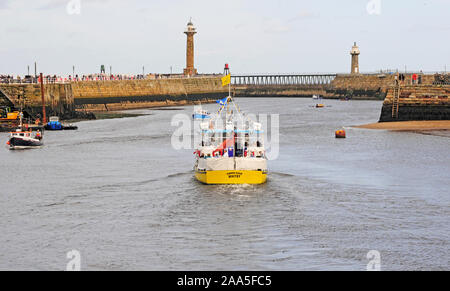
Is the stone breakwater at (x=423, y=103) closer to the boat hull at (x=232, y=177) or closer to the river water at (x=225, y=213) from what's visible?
the river water at (x=225, y=213)

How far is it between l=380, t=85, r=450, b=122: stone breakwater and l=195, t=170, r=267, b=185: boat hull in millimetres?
49791

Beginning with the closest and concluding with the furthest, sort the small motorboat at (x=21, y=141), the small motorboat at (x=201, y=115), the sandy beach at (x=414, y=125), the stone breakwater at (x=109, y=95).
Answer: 1. the small motorboat at (x=21, y=141)
2. the sandy beach at (x=414, y=125)
3. the stone breakwater at (x=109, y=95)
4. the small motorboat at (x=201, y=115)

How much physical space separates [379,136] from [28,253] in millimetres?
53059

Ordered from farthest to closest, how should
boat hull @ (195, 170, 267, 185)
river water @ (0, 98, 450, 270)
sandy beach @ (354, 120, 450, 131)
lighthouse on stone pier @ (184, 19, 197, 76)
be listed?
lighthouse on stone pier @ (184, 19, 197, 76) < sandy beach @ (354, 120, 450, 131) < boat hull @ (195, 170, 267, 185) < river water @ (0, 98, 450, 270)

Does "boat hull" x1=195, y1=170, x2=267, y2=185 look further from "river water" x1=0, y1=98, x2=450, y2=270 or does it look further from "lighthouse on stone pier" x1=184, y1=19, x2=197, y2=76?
"lighthouse on stone pier" x1=184, y1=19, x2=197, y2=76

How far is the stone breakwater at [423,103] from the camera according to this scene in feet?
279

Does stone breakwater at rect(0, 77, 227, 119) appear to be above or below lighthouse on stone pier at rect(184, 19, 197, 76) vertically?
below

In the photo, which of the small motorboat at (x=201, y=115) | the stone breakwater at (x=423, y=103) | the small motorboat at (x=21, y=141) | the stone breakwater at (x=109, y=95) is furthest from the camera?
the small motorboat at (x=201, y=115)

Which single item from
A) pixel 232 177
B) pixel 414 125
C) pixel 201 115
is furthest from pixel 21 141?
pixel 201 115

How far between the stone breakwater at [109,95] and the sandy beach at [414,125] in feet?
160

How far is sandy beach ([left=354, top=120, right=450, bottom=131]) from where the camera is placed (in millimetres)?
80906

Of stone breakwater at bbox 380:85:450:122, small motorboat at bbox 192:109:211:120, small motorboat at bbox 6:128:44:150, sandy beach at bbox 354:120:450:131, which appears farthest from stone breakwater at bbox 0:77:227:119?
stone breakwater at bbox 380:85:450:122

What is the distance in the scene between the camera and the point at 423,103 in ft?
280

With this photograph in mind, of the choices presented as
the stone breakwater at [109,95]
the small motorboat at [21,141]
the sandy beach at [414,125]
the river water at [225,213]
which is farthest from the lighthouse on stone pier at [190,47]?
the river water at [225,213]
